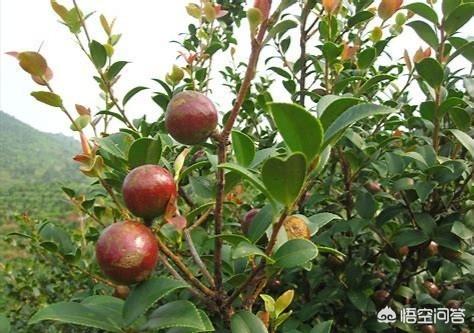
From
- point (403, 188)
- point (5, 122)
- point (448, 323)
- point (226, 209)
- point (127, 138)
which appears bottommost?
point (5, 122)

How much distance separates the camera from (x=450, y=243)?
1205 millimetres

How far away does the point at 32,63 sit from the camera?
35.6 inches

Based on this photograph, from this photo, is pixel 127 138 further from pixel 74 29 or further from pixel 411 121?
pixel 411 121

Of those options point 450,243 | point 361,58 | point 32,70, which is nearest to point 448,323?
point 450,243

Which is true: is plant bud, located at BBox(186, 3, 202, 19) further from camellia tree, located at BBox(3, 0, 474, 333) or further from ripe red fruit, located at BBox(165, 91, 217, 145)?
ripe red fruit, located at BBox(165, 91, 217, 145)

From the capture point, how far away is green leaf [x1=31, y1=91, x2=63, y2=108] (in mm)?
888

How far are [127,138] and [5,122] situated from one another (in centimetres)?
3568

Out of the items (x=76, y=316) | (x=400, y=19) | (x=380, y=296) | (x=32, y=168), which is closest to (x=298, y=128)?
(x=76, y=316)

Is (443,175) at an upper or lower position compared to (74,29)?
lower

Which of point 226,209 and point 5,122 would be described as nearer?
point 226,209

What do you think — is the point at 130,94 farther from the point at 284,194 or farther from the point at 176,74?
the point at 284,194

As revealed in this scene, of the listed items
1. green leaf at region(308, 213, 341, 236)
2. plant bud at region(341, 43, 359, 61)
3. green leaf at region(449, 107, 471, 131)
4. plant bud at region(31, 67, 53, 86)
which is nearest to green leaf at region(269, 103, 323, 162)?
green leaf at region(308, 213, 341, 236)

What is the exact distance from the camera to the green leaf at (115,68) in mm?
1198

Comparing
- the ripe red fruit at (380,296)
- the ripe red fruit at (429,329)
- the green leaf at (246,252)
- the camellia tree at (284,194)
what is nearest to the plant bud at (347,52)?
the camellia tree at (284,194)
